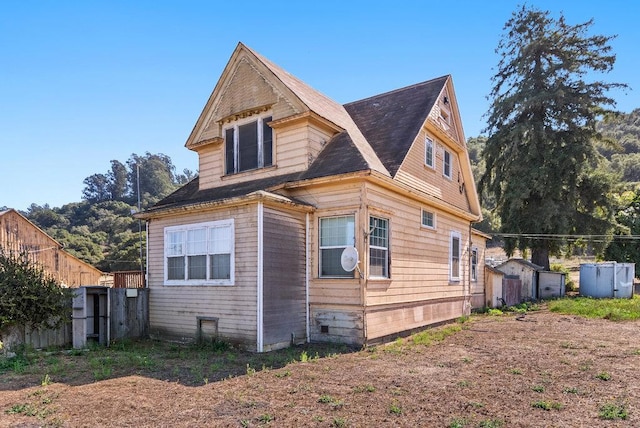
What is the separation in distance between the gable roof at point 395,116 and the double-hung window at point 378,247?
4.96ft

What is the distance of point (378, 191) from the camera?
10.8 m

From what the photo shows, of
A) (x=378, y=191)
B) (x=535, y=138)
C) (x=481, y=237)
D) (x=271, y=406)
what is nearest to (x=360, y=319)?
(x=378, y=191)

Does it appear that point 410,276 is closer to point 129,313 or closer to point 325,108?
point 325,108

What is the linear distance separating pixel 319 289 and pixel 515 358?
459 cm

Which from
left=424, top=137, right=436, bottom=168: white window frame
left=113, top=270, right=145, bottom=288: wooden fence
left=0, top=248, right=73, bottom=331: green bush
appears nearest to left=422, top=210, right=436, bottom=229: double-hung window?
left=424, top=137, right=436, bottom=168: white window frame

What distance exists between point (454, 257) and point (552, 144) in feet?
51.5

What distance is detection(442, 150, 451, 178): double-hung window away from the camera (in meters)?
15.2

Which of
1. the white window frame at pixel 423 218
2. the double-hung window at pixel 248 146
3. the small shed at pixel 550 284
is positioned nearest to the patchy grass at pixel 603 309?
the small shed at pixel 550 284

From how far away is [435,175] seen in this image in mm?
14297

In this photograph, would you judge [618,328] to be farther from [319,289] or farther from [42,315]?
[42,315]

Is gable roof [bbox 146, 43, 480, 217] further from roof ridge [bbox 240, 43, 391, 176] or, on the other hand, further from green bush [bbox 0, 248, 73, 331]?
green bush [bbox 0, 248, 73, 331]

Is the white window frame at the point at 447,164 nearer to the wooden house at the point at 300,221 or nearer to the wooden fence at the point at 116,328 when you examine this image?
the wooden house at the point at 300,221

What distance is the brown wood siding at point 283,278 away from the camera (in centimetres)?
965

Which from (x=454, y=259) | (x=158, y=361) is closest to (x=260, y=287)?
(x=158, y=361)
